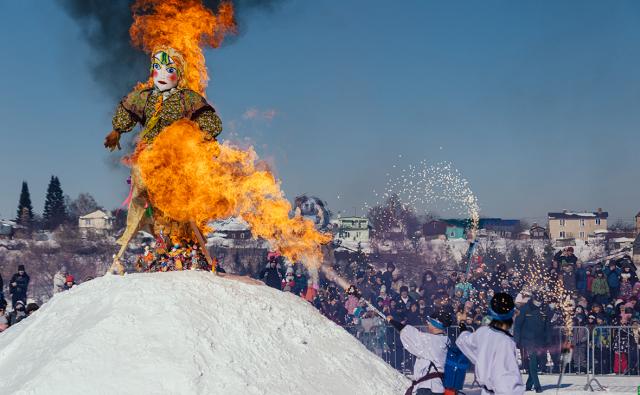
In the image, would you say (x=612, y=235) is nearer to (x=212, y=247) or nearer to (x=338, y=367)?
(x=212, y=247)

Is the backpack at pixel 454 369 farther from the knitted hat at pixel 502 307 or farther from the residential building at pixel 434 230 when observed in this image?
the residential building at pixel 434 230

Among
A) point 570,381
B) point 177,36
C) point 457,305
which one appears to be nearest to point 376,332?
point 457,305

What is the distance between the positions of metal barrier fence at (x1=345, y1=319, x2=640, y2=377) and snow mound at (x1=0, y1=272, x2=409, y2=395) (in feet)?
17.9

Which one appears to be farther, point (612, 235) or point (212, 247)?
point (612, 235)

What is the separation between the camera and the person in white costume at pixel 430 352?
9234mm

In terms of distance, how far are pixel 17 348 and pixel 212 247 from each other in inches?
859

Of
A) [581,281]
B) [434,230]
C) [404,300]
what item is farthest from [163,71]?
[434,230]

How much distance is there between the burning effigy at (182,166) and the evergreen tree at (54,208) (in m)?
28.2

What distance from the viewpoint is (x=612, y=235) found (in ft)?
139

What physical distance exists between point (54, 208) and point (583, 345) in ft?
127

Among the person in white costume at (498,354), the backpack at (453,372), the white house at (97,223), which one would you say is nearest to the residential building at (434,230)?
the white house at (97,223)

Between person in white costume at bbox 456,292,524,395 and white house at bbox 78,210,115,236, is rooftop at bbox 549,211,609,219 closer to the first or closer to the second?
white house at bbox 78,210,115,236

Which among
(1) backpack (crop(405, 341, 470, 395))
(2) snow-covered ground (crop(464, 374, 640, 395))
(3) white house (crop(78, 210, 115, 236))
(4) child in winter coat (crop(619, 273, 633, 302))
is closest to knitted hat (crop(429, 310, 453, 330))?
A: (1) backpack (crop(405, 341, 470, 395))

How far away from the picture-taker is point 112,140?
40.5 ft
